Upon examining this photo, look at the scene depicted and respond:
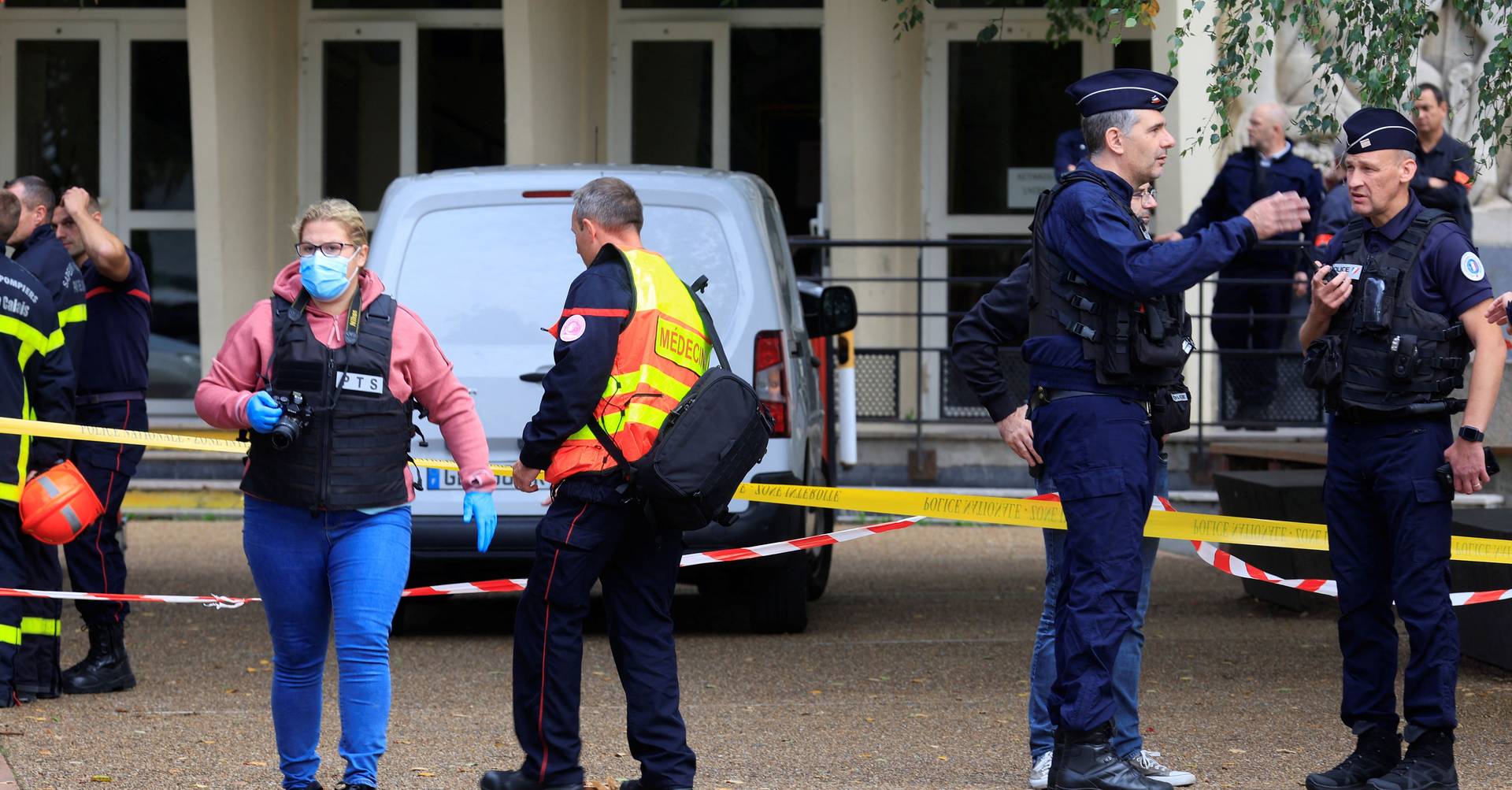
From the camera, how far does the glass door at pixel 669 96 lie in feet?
50.0

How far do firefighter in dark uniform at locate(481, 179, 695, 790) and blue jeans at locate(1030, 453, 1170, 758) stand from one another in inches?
40.6

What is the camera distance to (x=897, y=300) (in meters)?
14.2

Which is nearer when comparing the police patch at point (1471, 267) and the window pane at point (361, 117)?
the police patch at point (1471, 267)

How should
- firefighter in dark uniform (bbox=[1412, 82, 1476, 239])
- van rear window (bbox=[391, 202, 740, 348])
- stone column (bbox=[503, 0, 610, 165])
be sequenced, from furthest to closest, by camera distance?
stone column (bbox=[503, 0, 610, 165]) → firefighter in dark uniform (bbox=[1412, 82, 1476, 239]) → van rear window (bbox=[391, 202, 740, 348])

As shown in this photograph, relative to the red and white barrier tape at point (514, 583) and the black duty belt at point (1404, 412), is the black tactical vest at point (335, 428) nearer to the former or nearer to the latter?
the red and white barrier tape at point (514, 583)

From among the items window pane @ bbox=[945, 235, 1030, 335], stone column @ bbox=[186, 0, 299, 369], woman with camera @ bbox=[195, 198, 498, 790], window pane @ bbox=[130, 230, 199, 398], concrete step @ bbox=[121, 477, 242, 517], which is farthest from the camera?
window pane @ bbox=[130, 230, 199, 398]

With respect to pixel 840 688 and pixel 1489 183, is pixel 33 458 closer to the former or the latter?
pixel 840 688

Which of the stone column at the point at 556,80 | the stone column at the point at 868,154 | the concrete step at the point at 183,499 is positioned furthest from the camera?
the stone column at the point at 556,80

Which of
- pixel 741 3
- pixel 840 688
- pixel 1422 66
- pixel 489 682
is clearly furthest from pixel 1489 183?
pixel 489 682

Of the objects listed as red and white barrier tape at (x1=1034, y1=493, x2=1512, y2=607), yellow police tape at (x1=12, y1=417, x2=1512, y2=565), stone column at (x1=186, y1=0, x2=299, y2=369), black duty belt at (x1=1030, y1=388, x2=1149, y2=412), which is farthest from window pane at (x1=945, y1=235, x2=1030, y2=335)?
black duty belt at (x1=1030, y1=388, x2=1149, y2=412)

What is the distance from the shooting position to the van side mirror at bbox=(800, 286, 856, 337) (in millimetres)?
8727

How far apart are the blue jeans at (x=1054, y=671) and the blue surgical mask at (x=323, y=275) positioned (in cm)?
202

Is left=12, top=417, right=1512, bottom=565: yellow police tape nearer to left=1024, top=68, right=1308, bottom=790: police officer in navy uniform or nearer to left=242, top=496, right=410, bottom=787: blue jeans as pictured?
left=1024, top=68, right=1308, bottom=790: police officer in navy uniform

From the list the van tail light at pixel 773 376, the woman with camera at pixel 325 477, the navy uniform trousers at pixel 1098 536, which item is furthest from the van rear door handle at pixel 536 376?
the navy uniform trousers at pixel 1098 536
